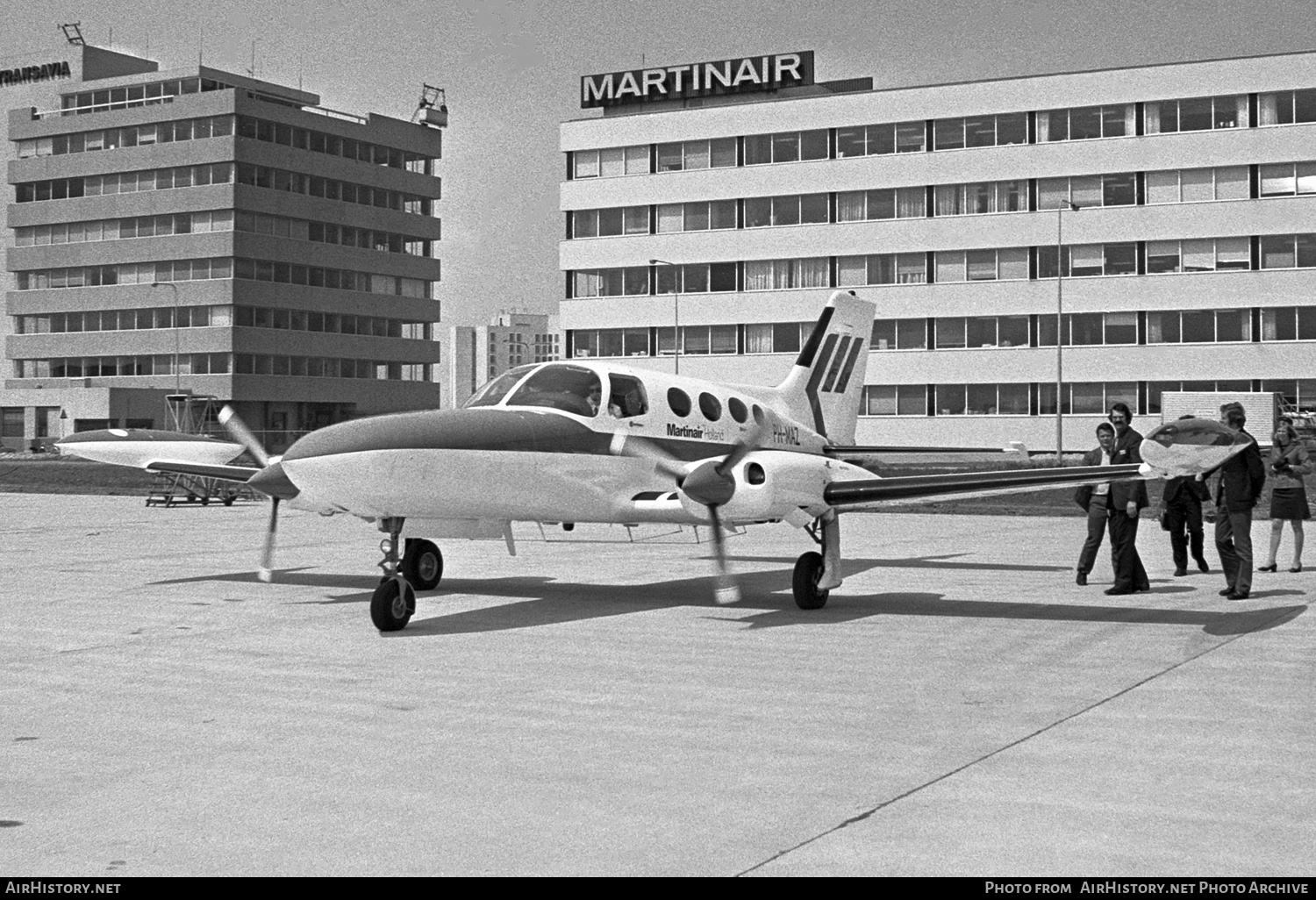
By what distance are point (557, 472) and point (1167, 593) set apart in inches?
332

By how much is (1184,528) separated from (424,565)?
11.3 m

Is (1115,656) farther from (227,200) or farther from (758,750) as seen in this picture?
(227,200)

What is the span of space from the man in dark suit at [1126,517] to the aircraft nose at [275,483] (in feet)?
34.3

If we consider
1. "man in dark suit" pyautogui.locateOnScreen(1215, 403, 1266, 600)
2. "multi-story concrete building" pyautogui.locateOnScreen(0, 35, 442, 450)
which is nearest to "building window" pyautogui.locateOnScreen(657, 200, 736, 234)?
"multi-story concrete building" pyautogui.locateOnScreen(0, 35, 442, 450)

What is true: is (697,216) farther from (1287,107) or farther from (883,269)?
(1287,107)

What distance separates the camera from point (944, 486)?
16531 millimetres

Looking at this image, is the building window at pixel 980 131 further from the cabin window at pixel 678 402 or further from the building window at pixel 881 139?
the cabin window at pixel 678 402

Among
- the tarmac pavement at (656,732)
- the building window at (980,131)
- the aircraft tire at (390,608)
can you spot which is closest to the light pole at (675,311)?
the building window at (980,131)

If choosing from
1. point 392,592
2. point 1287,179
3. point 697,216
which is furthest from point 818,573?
point 697,216

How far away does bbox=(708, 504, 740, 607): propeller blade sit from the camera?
14656 mm

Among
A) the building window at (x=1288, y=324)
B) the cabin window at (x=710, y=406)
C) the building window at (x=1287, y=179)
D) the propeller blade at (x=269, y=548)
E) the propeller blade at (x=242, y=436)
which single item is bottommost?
the propeller blade at (x=269, y=548)

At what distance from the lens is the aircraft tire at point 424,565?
18.4m

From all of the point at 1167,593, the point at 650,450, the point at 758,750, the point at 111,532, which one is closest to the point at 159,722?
the point at 758,750

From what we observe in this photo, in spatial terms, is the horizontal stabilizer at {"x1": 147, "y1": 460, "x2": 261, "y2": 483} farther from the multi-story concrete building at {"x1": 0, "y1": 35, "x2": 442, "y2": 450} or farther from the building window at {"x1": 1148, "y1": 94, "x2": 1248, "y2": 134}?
the multi-story concrete building at {"x1": 0, "y1": 35, "x2": 442, "y2": 450}
